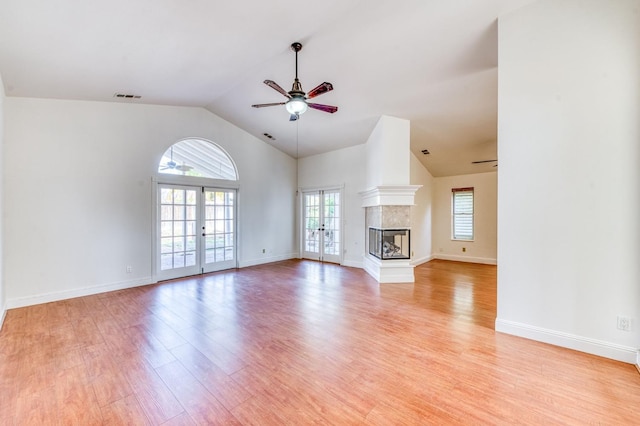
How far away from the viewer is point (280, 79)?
4371mm

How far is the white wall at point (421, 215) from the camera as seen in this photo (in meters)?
7.05

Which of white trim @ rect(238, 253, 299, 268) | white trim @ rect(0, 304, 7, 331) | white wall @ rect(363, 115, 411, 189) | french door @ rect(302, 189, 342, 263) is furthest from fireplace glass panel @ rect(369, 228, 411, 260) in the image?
white trim @ rect(0, 304, 7, 331)

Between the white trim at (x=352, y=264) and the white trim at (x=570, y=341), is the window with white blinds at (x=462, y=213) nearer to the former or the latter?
the white trim at (x=352, y=264)

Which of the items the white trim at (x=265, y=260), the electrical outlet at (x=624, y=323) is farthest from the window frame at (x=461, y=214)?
the electrical outlet at (x=624, y=323)

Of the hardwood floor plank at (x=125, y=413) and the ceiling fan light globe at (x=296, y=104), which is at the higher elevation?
the ceiling fan light globe at (x=296, y=104)

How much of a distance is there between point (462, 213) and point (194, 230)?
722 centimetres

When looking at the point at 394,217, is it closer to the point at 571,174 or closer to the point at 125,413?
the point at 571,174

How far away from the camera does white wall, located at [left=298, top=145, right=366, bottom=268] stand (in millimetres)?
6750

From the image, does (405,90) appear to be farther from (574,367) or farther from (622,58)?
(574,367)

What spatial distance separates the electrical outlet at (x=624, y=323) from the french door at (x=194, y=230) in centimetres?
642

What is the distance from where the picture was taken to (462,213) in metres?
7.87

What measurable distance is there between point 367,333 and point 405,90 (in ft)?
12.3

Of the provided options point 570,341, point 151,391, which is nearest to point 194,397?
point 151,391

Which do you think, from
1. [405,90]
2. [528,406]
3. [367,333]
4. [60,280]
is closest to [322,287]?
[367,333]
